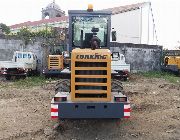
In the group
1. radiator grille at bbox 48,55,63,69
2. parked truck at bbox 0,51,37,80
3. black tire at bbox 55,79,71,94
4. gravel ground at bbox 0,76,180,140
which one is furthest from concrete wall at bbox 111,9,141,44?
black tire at bbox 55,79,71,94

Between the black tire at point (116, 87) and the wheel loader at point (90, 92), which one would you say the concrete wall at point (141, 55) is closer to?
the black tire at point (116, 87)

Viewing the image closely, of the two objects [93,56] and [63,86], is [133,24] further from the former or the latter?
[93,56]

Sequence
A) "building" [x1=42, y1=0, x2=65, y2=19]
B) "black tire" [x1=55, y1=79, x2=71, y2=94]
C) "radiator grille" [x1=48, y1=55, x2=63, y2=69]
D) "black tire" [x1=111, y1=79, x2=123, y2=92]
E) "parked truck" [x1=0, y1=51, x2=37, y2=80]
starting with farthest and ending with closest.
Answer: "building" [x1=42, y1=0, x2=65, y2=19] → "radiator grille" [x1=48, y1=55, x2=63, y2=69] → "parked truck" [x1=0, y1=51, x2=37, y2=80] → "black tire" [x1=55, y1=79, x2=71, y2=94] → "black tire" [x1=111, y1=79, x2=123, y2=92]

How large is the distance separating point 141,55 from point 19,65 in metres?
10.1

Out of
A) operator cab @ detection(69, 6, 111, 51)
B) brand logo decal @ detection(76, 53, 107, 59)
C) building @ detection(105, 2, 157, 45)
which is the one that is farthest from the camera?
building @ detection(105, 2, 157, 45)

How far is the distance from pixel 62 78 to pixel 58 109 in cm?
183

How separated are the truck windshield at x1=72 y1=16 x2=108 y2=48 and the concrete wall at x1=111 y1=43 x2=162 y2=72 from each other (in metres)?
16.5

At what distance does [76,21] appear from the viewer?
1027 centimetres

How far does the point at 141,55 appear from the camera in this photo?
27500mm

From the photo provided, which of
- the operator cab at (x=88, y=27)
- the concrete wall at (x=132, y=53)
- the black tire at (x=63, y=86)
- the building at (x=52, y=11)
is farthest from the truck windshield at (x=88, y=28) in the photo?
the building at (x=52, y=11)

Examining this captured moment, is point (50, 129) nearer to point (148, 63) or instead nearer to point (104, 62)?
point (104, 62)

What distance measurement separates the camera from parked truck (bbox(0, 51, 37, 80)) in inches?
848

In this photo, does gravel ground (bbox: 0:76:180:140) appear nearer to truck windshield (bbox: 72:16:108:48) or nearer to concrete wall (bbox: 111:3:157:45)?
truck windshield (bbox: 72:16:108:48)

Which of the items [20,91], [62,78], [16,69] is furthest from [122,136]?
[16,69]
